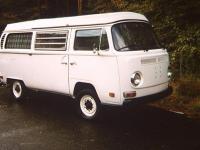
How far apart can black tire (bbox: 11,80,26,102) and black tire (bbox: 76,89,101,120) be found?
2.88 meters

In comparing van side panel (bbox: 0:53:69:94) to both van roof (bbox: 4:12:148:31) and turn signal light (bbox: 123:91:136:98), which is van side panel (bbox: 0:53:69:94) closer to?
van roof (bbox: 4:12:148:31)

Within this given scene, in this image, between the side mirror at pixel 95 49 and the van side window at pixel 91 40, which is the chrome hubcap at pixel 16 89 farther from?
the side mirror at pixel 95 49

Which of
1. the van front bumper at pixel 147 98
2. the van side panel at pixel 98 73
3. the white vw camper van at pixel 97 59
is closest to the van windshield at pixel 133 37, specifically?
the white vw camper van at pixel 97 59

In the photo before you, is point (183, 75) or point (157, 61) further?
point (183, 75)

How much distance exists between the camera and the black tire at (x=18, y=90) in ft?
37.4

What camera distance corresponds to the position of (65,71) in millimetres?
9367

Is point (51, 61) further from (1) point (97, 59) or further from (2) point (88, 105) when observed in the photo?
(1) point (97, 59)

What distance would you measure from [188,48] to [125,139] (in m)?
5.63

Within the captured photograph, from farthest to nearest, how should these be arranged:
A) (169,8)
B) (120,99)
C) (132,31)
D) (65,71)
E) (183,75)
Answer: (169,8) < (183,75) < (65,71) < (132,31) < (120,99)

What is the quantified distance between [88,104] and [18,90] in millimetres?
3583

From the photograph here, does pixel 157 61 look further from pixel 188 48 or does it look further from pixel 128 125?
pixel 188 48

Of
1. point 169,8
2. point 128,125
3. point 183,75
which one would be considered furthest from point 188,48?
point 128,125

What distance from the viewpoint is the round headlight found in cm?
813

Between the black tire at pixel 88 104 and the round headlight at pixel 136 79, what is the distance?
1.03 metres
